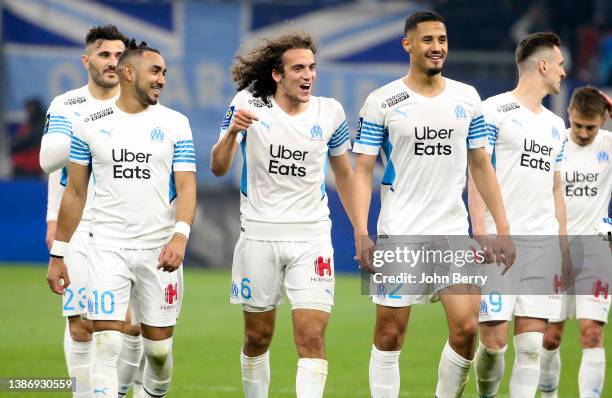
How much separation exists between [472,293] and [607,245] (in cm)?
247

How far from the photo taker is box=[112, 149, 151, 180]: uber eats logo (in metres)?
8.23

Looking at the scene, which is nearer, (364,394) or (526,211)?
(526,211)

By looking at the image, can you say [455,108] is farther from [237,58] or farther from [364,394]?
[364,394]

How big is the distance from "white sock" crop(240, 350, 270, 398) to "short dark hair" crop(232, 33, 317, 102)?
185cm

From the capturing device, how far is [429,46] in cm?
843

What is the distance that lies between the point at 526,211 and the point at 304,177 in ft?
5.61

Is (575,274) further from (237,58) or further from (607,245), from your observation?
(237,58)

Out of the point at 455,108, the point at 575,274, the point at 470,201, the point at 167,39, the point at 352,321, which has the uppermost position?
the point at 167,39

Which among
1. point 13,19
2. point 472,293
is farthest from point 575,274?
point 13,19

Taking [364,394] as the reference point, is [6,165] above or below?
above

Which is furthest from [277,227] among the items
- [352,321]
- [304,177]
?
[352,321]

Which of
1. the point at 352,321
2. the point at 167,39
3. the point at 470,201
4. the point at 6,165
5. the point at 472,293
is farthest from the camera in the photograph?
the point at 167,39

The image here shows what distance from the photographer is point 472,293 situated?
8273 millimetres

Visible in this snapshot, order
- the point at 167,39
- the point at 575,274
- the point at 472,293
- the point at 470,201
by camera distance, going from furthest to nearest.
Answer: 1. the point at 167,39
2. the point at 575,274
3. the point at 470,201
4. the point at 472,293
